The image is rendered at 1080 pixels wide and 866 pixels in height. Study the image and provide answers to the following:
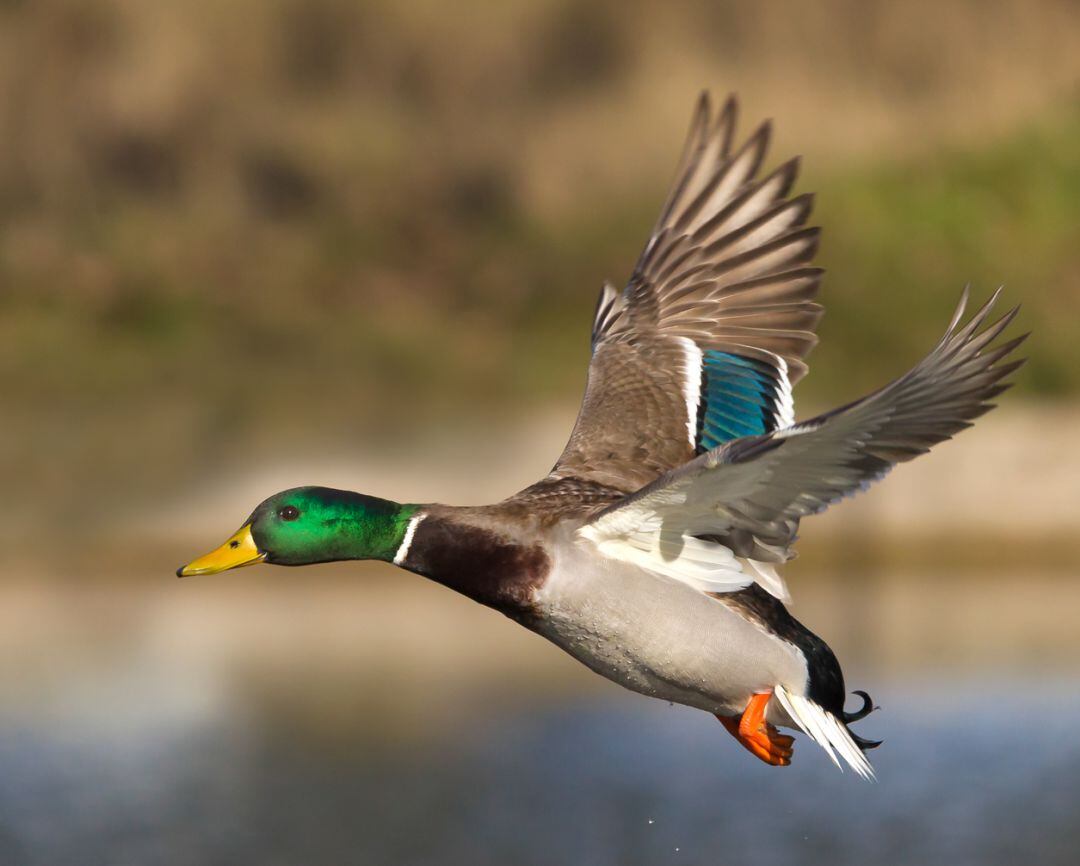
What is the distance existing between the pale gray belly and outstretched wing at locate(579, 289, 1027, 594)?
0.07 meters

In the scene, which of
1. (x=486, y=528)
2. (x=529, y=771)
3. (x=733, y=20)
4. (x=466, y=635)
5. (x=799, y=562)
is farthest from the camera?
(x=733, y=20)

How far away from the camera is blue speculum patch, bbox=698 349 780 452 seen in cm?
528

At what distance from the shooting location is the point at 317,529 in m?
4.69

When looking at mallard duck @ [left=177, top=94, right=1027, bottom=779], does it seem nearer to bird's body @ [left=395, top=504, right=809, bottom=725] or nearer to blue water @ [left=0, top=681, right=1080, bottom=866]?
bird's body @ [left=395, top=504, right=809, bottom=725]

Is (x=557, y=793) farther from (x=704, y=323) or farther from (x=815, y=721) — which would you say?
(x=815, y=721)

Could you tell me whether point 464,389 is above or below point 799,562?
above

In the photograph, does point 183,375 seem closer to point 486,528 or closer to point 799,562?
point 799,562

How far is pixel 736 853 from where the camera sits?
7656 mm

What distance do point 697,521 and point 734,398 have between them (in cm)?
103

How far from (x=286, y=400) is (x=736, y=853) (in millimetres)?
7552

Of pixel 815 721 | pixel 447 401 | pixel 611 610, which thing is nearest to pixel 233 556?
pixel 611 610

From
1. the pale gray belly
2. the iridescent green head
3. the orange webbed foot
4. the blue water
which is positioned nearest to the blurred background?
the blue water

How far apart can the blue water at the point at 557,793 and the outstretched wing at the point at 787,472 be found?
3382 mm

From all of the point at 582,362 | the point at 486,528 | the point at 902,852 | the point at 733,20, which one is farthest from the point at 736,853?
the point at 733,20
